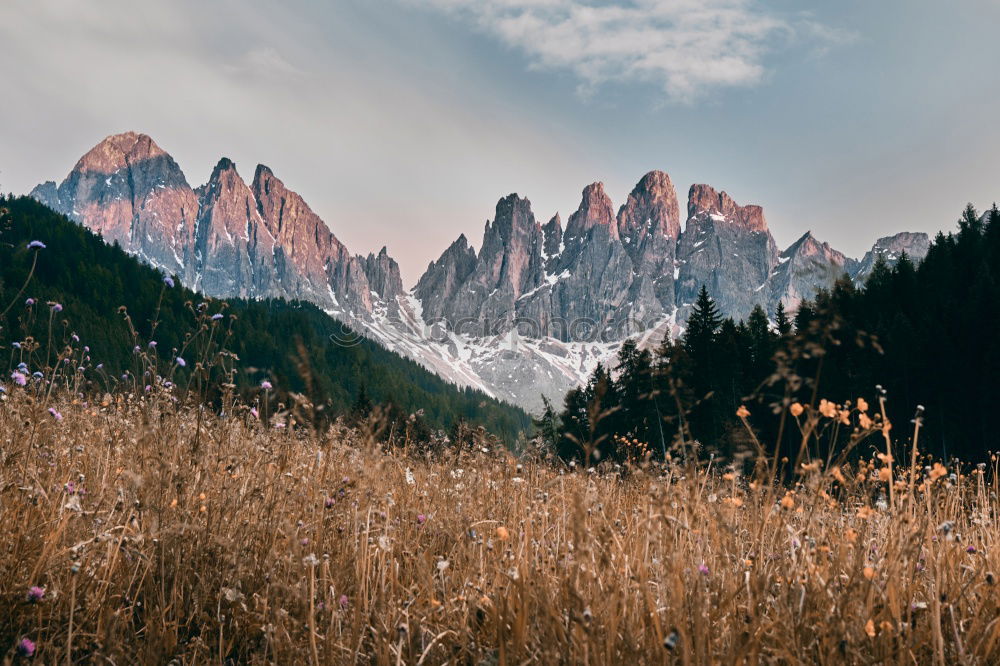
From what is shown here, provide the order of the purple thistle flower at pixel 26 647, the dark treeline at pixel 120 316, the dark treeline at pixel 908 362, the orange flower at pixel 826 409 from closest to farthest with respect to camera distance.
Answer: the purple thistle flower at pixel 26 647 → the orange flower at pixel 826 409 → the dark treeline at pixel 908 362 → the dark treeline at pixel 120 316

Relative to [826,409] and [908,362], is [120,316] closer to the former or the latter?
[908,362]

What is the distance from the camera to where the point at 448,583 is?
275 centimetres

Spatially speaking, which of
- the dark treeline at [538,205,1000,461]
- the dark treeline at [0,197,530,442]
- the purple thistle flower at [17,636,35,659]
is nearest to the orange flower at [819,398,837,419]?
the purple thistle flower at [17,636,35,659]

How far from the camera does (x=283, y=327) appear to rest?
151m

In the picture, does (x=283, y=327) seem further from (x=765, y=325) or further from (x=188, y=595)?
(x=188, y=595)

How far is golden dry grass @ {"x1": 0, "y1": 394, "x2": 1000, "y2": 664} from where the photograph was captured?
1903mm

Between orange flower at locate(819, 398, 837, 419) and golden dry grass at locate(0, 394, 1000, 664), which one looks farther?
orange flower at locate(819, 398, 837, 419)

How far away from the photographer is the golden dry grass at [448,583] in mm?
1903

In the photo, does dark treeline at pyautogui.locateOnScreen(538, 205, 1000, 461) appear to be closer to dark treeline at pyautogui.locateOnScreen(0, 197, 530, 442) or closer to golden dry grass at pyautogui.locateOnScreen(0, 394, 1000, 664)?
golden dry grass at pyautogui.locateOnScreen(0, 394, 1000, 664)

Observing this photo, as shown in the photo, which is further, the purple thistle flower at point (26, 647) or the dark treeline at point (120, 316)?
the dark treeline at point (120, 316)

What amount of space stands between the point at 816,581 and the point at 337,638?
6.65 feet

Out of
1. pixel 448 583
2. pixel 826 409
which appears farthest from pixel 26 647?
pixel 826 409

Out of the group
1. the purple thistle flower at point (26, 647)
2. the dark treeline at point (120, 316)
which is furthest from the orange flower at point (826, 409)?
the dark treeline at point (120, 316)

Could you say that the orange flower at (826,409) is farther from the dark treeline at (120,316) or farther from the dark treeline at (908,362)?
the dark treeline at (120,316)
